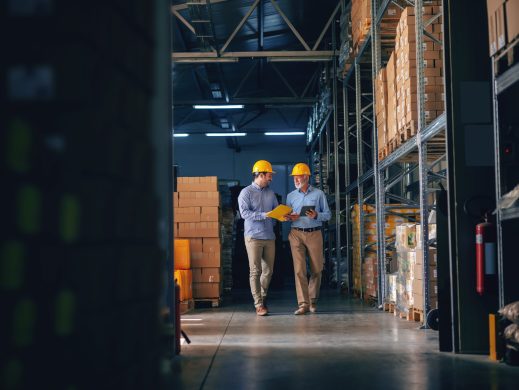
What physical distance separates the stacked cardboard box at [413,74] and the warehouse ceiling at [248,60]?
544 cm

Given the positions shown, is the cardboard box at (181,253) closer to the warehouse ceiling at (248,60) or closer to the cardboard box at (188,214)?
the cardboard box at (188,214)

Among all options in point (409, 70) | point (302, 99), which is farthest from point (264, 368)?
point (302, 99)

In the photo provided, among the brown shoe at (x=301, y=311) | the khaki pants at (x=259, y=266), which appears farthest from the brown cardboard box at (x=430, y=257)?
the khaki pants at (x=259, y=266)

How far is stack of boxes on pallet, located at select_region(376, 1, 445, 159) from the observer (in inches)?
299

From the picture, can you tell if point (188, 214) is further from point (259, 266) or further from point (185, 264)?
point (259, 266)

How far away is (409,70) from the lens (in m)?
7.97

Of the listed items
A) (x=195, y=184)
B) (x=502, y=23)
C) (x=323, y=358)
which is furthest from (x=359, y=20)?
(x=323, y=358)

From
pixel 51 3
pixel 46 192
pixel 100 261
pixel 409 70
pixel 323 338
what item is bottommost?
pixel 323 338

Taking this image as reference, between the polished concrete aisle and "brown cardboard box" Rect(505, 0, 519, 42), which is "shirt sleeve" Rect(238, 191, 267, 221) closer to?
the polished concrete aisle

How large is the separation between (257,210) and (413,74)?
2.94 metres

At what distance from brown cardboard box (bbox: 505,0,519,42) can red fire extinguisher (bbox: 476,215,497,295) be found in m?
1.37

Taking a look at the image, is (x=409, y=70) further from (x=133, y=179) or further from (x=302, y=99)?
(x=302, y=99)

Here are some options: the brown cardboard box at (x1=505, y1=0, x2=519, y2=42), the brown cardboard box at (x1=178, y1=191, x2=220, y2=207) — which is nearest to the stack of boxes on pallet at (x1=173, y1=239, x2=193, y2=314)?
the brown cardboard box at (x1=178, y1=191, x2=220, y2=207)

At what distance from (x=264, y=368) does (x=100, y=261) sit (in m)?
3.91
